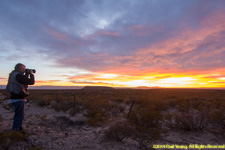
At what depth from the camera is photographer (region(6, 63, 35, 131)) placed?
3.82m

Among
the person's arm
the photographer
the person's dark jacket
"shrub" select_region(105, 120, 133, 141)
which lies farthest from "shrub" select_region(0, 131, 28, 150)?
"shrub" select_region(105, 120, 133, 141)

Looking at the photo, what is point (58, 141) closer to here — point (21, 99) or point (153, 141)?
point (21, 99)

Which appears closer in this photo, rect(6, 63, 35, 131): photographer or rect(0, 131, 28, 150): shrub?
rect(0, 131, 28, 150): shrub

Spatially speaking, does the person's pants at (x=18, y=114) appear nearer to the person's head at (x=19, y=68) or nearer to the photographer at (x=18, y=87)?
the photographer at (x=18, y=87)

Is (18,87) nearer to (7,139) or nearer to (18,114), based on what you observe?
(18,114)

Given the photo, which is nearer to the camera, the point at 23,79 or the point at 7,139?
the point at 7,139

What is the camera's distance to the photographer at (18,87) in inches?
150

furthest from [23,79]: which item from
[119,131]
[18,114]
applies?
[119,131]

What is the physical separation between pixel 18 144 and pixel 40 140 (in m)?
0.61

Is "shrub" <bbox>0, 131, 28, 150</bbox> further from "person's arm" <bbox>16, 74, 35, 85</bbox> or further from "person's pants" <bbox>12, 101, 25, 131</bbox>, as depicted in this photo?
"person's arm" <bbox>16, 74, 35, 85</bbox>

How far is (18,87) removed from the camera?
385 centimetres

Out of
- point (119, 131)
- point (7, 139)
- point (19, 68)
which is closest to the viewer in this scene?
point (7, 139)

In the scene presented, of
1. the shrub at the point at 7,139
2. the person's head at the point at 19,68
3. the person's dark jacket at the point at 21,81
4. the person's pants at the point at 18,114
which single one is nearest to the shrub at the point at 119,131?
the shrub at the point at 7,139

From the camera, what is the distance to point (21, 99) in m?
3.96
